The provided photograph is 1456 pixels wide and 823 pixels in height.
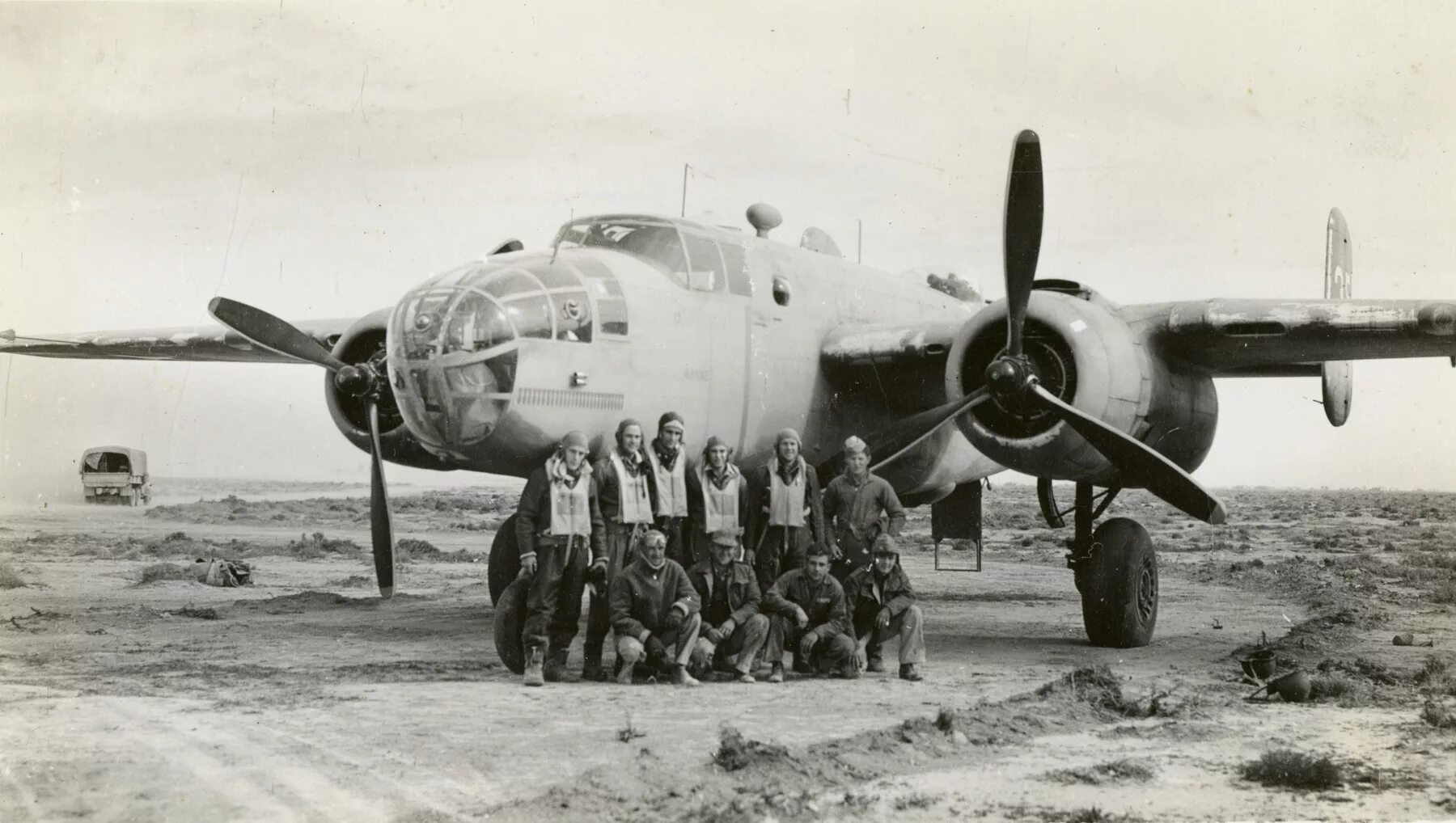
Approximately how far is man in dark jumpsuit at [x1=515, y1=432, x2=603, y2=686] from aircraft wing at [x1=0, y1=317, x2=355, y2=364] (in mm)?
6159

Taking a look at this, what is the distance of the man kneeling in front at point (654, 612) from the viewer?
8.43 metres

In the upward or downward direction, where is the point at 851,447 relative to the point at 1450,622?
upward

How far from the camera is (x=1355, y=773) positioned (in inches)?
243

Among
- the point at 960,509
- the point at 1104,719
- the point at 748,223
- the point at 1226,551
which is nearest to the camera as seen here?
the point at 1104,719

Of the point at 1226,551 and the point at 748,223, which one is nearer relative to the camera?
the point at 748,223

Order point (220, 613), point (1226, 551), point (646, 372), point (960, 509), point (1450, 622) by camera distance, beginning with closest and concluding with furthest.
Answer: point (646, 372)
point (220, 613)
point (1450, 622)
point (960, 509)
point (1226, 551)

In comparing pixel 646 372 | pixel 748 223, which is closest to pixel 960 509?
pixel 748 223

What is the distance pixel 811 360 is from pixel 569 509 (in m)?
3.62

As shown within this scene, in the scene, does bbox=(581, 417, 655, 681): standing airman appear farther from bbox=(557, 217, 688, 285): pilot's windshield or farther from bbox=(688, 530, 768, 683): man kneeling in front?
bbox=(557, 217, 688, 285): pilot's windshield

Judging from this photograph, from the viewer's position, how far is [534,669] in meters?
8.37

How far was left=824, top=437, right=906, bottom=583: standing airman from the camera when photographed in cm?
950

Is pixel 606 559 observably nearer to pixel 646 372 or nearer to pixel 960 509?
pixel 646 372

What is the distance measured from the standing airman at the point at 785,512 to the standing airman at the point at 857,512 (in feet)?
0.56

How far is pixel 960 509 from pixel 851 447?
606cm
